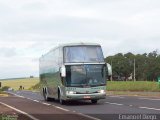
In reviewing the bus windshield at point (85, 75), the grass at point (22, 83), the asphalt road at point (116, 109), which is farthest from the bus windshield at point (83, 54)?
the grass at point (22, 83)

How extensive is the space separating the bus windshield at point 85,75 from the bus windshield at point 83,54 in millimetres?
430

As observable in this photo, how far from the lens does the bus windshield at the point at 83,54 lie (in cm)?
3128

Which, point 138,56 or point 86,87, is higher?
point 138,56

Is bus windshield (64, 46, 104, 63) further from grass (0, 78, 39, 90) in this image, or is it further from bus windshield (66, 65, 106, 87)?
grass (0, 78, 39, 90)

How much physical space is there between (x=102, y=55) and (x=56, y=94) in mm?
4520

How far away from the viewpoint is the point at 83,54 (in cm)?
3145

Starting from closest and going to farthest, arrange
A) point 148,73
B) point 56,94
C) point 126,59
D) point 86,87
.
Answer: point 86,87 < point 56,94 < point 148,73 < point 126,59

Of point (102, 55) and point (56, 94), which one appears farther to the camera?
point (56, 94)

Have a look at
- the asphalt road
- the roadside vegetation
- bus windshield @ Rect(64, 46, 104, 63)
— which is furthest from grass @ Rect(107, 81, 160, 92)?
the roadside vegetation

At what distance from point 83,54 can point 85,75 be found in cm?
128

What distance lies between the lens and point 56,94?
3425 centimetres

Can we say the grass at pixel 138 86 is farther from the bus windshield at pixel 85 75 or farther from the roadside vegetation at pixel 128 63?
the roadside vegetation at pixel 128 63

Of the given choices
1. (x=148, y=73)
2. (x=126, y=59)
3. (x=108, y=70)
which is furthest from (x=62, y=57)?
(x=126, y=59)

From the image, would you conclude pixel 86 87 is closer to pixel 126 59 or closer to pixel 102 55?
pixel 102 55
